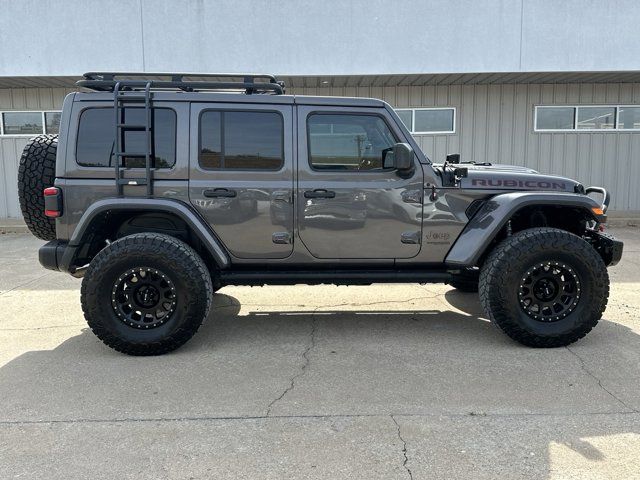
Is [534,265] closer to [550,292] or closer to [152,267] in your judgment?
[550,292]

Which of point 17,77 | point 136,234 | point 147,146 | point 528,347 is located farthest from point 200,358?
point 17,77

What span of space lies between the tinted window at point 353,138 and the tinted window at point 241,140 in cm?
35

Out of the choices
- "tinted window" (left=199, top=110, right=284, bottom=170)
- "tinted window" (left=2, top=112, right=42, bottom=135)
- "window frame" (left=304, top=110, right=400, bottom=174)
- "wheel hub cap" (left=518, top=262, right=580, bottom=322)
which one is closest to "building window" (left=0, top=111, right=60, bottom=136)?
"tinted window" (left=2, top=112, right=42, bottom=135)

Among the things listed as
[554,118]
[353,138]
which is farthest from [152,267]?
[554,118]

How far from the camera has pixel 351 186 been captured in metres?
4.18

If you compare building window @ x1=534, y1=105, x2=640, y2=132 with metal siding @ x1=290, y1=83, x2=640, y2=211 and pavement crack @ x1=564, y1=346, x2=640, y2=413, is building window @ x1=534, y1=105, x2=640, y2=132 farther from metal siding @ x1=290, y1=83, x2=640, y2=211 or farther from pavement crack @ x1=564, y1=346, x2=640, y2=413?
pavement crack @ x1=564, y1=346, x2=640, y2=413

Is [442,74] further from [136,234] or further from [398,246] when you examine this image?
[136,234]

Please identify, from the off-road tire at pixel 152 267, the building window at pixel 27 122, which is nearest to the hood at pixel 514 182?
the off-road tire at pixel 152 267

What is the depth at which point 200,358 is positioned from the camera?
13.0 feet

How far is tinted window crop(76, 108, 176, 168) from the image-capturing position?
4059 mm

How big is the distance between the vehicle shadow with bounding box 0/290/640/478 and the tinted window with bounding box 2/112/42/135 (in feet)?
29.3

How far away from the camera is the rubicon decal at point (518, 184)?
4293mm

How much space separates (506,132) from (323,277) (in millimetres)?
8789

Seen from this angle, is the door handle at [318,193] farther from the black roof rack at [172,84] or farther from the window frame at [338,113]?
the black roof rack at [172,84]
